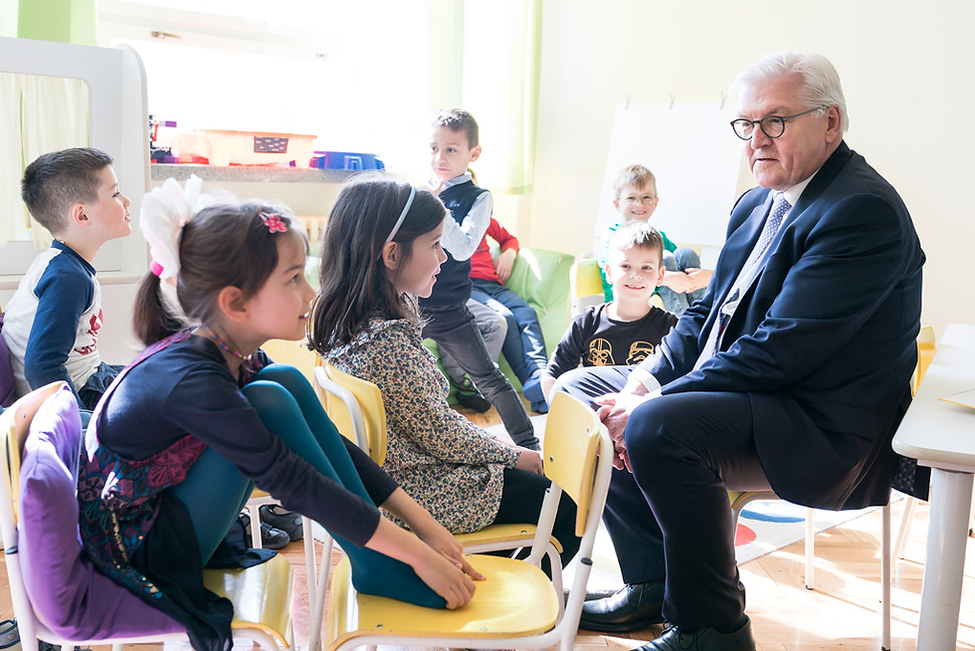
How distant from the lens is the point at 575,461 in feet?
3.68

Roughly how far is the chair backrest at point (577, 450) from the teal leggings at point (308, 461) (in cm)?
24

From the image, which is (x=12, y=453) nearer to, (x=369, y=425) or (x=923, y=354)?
(x=369, y=425)

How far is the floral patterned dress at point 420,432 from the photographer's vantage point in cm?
132

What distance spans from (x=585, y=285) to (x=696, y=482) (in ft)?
5.32

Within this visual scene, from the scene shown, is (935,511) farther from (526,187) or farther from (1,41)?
(526,187)

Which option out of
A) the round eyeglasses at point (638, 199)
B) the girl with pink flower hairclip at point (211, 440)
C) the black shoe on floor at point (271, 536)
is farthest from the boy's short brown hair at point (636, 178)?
the girl with pink flower hairclip at point (211, 440)

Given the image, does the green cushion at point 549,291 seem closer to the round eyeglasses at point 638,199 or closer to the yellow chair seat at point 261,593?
the round eyeglasses at point 638,199

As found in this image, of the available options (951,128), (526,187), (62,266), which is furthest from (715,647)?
(526,187)

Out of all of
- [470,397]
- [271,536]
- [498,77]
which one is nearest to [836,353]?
[271,536]

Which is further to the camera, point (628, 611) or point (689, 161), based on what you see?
Answer: point (689, 161)

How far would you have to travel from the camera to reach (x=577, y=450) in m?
1.12

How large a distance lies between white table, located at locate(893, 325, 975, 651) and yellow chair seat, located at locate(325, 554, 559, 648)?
53 cm

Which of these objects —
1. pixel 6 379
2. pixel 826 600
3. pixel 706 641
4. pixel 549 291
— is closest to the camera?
pixel 706 641

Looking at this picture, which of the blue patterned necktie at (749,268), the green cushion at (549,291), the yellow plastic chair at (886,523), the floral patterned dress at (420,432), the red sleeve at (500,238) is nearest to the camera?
the floral patterned dress at (420,432)
